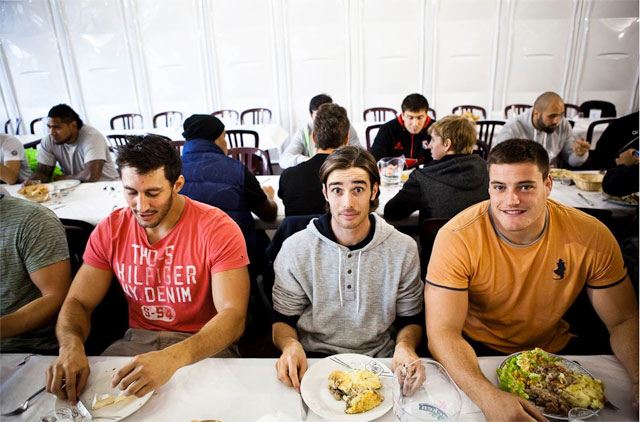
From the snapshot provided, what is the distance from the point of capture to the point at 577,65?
21.6 feet

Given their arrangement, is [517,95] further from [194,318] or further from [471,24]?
[194,318]

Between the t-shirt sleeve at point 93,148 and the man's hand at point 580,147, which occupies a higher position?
the t-shirt sleeve at point 93,148

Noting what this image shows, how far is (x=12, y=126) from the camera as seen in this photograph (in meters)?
7.60

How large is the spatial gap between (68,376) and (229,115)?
6.20m

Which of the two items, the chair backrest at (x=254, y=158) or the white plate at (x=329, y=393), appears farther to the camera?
the chair backrest at (x=254, y=158)

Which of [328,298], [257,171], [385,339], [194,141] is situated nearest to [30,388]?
[328,298]

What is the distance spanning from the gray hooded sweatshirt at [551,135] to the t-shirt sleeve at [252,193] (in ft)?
8.61

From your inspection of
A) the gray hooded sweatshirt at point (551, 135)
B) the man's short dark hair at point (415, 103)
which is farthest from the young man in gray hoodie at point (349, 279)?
the gray hooded sweatshirt at point (551, 135)

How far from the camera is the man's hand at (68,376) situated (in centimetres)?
113

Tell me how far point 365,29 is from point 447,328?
6.36 m

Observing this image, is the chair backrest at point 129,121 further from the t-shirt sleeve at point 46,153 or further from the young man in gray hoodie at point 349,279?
the young man in gray hoodie at point 349,279

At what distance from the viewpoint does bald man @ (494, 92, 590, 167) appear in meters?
3.51

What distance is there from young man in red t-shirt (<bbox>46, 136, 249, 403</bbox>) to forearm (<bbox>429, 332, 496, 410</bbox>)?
0.74 metres

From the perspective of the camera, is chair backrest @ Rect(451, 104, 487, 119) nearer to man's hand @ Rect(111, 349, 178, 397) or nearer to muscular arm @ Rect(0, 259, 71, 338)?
muscular arm @ Rect(0, 259, 71, 338)
